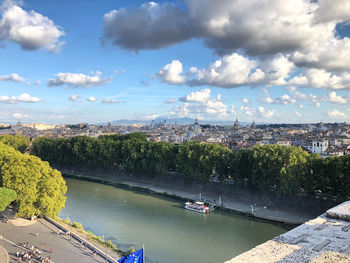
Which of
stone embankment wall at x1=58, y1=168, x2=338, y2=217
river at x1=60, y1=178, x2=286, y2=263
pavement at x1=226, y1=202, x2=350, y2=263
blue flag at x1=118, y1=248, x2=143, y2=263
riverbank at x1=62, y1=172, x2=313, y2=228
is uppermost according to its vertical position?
blue flag at x1=118, y1=248, x2=143, y2=263

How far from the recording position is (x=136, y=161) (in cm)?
4175

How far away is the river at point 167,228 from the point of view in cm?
2009

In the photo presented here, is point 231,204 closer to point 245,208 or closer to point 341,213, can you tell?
point 245,208

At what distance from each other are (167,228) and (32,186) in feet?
35.1

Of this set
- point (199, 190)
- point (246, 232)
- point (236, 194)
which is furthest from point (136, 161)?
point (246, 232)

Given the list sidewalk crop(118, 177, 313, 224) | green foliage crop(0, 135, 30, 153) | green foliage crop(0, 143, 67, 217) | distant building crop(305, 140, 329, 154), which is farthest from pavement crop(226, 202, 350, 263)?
green foliage crop(0, 135, 30, 153)

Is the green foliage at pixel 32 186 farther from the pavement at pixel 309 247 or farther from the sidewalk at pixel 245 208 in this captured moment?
the sidewalk at pixel 245 208

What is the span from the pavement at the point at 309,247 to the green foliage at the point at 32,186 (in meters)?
14.8

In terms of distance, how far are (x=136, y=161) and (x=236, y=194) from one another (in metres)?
15.4

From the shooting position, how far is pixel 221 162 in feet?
110

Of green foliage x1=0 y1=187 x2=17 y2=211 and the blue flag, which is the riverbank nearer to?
green foliage x1=0 y1=187 x2=17 y2=211

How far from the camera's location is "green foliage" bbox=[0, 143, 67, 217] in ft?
69.1

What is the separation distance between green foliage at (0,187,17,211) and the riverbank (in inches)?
692

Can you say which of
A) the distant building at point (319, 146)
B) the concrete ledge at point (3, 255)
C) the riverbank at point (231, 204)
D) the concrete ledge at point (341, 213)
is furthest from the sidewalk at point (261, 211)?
the distant building at point (319, 146)
